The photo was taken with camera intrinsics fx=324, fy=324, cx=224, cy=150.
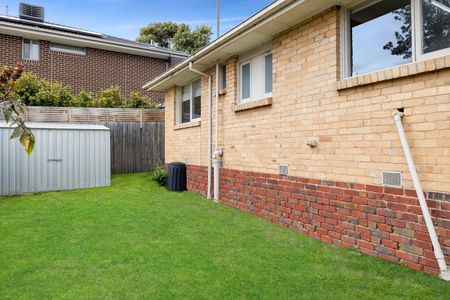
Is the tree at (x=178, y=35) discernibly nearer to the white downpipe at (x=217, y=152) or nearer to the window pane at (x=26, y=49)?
the window pane at (x=26, y=49)

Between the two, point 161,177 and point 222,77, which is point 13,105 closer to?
point 222,77

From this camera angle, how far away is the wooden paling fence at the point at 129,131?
11891 mm

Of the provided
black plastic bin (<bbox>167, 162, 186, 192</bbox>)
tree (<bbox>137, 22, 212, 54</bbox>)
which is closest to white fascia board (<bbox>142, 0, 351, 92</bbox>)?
black plastic bin (<bbox>167, 162, 186, 192</bbox>)

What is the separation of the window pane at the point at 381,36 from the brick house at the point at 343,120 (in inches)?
0.6

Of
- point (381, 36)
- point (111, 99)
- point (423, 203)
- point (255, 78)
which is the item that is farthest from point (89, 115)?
point (423, 203)

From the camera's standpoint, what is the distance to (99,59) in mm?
16188

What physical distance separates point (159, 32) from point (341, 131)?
2988 cm

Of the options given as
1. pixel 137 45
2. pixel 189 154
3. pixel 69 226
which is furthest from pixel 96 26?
pixel 69 226

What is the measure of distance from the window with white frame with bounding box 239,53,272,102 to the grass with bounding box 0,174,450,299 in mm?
2577

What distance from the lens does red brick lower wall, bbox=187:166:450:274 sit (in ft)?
11.8

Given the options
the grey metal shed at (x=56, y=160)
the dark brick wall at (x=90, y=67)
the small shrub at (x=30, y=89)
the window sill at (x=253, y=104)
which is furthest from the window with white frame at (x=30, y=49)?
the window sill at (x=253, y=104)

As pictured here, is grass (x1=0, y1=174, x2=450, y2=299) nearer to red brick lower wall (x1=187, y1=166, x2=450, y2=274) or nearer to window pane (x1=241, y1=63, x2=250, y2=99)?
red brick lower wall (x1=187, y1=166, x2=450, y2=274)

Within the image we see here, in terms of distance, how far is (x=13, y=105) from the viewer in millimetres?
1569

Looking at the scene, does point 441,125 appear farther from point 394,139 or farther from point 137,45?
point 137,45
